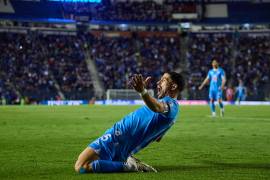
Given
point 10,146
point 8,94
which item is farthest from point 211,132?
point 8,94

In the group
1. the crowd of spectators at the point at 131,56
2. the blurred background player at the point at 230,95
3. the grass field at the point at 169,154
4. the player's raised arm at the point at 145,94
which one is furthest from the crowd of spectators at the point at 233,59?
the player's raised arm at the point at 145,94

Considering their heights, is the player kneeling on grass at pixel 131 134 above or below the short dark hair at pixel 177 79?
below

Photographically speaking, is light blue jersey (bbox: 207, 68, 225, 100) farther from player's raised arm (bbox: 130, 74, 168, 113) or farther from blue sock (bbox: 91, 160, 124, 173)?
player's raised arm (bbox: 130, 74, 168, 113)

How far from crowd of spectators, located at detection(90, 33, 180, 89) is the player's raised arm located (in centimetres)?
5465

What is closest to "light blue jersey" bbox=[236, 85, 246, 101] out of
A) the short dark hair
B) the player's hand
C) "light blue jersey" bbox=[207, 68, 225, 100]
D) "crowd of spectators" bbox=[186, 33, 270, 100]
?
"crowd of spectators" bbox=[186, 33, 270, 100]

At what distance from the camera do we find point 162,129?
9.02 meters

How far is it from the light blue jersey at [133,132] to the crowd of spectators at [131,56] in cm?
5393

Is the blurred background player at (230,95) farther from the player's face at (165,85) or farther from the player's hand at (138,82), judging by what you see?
the player's hand at (138,82)

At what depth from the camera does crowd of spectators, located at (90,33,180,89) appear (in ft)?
214

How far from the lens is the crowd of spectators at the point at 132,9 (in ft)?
227

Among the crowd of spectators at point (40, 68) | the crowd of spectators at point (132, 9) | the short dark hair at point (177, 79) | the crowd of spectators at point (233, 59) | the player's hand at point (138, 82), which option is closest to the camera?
the player's hand at point (138, 82)

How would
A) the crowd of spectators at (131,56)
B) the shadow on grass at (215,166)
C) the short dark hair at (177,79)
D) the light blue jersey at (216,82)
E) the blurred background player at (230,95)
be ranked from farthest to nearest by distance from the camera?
the crowd of spectators at (131,56) < the blurred background player at (230,95) < the light blue jersey at (216,82) < the shadow on grass at (215,166) < the short dark hair at (177,79)

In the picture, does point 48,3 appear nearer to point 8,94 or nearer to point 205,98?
point 8,94

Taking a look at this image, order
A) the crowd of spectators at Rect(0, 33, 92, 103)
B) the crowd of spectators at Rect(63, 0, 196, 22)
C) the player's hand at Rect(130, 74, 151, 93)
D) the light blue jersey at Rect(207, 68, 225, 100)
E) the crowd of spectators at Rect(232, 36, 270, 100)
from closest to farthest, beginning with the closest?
1. the player's hand at Rect(130, 74, 151, 93)
2. the light blue jersey at Rect(207, 68, 225, 100)
3. the crowd of spectators at Rect(0, 33, 92, 103)
4. the crowd of spectators at Rect(232, 36, 270, 100)
5. the crowd of spectators at Rect(63, 0, 196, 22)
